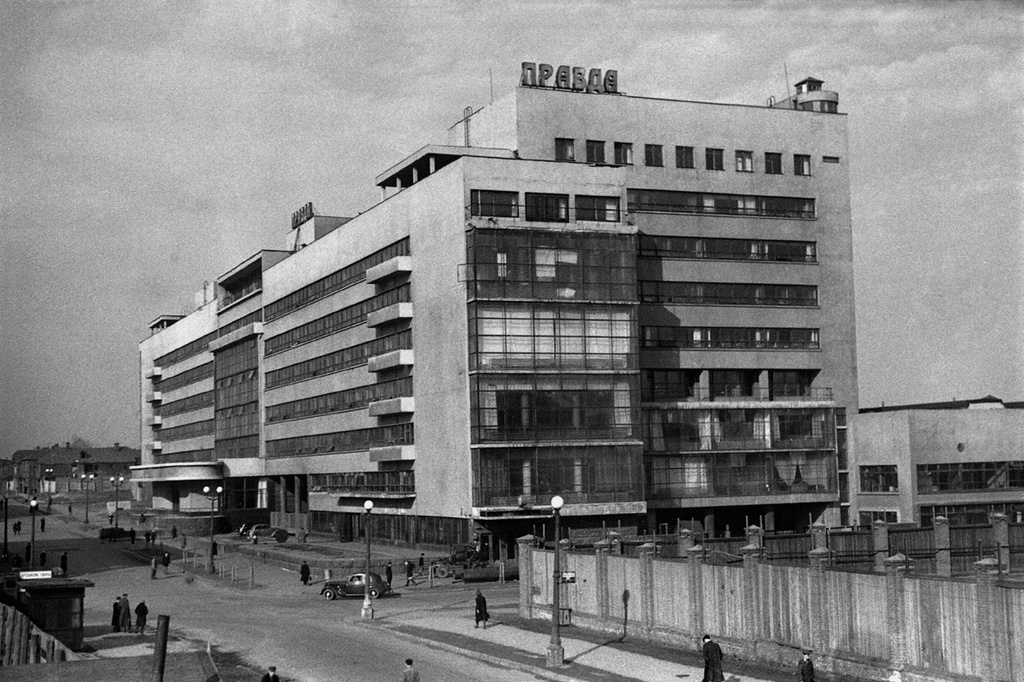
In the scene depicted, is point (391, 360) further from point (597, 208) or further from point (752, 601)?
point (752, 601)

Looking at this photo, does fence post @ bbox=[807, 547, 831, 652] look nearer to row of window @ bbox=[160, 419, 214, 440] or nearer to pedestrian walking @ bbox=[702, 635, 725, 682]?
pedestrian walking @ bbox=[702, 635, 725, 682]

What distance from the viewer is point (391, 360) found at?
9281cm

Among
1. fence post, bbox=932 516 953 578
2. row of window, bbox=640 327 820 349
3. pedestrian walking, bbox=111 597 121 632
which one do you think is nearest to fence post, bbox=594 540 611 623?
fence post, bbox=932 516 953 578

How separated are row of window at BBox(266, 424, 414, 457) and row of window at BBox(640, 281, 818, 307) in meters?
22.4

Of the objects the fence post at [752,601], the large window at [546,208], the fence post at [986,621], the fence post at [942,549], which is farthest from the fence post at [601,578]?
the large window at [546,208]

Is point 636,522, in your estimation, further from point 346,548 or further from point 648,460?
point 346,548

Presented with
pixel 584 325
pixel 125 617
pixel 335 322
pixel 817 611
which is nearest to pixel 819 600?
pixel 817 611

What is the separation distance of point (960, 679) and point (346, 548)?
68.1 m

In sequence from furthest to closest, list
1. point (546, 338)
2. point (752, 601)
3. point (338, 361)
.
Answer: point (338, 361) → point (546, 338) → point (752, 601)

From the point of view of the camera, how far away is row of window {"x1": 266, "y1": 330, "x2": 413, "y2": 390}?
94.7m

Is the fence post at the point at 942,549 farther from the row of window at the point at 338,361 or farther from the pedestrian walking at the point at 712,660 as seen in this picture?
the row of window at the point at 338,361

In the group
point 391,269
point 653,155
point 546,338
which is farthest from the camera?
point 653,155

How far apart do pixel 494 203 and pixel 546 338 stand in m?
10.2

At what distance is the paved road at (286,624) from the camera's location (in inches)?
1586
